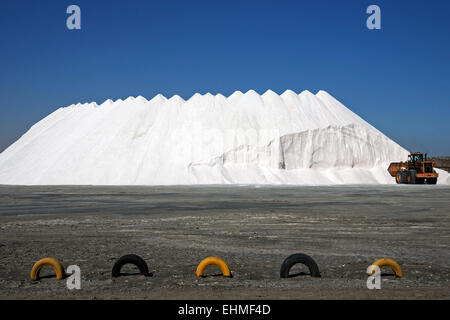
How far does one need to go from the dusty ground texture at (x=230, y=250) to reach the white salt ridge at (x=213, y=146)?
1292 inches

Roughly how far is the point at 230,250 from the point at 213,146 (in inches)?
1673

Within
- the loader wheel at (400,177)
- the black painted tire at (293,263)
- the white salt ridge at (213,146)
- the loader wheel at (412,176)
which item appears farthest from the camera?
the white salt ridge at (213,146)

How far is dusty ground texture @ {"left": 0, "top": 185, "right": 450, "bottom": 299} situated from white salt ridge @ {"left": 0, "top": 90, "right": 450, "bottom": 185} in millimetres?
32811

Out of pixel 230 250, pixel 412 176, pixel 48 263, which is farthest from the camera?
pixel 412 176

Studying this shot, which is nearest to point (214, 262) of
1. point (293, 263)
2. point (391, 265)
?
point (293, 263)

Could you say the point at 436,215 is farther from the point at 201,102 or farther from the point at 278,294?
the point at 201,102

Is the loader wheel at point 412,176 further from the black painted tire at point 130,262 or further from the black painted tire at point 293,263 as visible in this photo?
the black painted tire at point 130,262

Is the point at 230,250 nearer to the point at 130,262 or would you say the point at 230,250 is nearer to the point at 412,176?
the point at 130,262

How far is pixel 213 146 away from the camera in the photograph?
51.0 metres

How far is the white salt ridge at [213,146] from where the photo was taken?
48.7 meters

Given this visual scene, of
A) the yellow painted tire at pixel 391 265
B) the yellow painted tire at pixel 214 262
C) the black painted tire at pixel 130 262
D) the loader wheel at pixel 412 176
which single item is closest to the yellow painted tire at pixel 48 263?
the black painted tire at pixel 130 262

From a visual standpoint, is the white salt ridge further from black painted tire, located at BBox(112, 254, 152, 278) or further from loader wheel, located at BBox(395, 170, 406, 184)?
black painted tire, located at BBox(112, 254, 152, 278)
